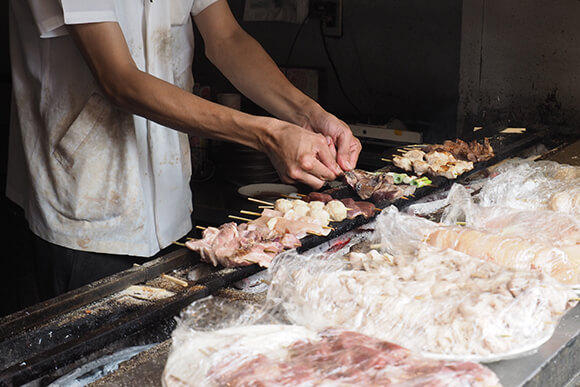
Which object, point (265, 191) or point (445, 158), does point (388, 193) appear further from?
point (265, 191)

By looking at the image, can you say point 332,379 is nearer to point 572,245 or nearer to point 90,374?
point 90,374

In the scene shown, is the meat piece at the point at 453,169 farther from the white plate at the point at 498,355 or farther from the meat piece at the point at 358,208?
the white plate at the point at 498,355

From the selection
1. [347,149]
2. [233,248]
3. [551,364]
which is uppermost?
[347,149]

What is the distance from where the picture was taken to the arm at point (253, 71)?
3600mm

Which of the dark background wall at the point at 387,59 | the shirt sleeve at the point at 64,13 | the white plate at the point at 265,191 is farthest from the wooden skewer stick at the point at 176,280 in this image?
the dark background wall at the point at 387,59

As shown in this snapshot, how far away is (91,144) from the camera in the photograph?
338cm

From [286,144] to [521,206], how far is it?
43.6 inches

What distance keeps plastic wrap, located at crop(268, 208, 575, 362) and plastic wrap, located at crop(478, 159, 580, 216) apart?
2.80 ft

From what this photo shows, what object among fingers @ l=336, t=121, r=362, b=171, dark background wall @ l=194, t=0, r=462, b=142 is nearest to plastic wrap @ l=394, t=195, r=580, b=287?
fingers @ l=336, t=121, r=362, b=171

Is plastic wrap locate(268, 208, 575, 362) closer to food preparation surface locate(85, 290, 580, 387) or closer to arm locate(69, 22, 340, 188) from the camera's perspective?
food preparation surface locate(85, 290, 580, 387)

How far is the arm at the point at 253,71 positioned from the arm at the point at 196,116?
59 centimetres

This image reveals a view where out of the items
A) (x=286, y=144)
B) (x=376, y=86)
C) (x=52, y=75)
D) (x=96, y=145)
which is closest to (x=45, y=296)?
(x=96, y=145)

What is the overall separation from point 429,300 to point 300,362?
0.51m

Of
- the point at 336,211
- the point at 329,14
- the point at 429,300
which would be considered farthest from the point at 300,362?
the point at 329,14
